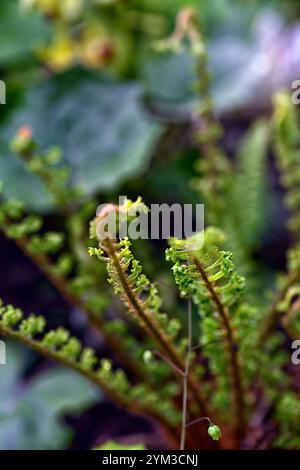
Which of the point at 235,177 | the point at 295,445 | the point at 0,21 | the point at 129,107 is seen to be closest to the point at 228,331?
the point at 295,445

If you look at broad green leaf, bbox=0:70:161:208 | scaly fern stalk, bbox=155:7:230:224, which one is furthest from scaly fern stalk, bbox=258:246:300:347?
broad green leaf, bbox=0:70:161:208

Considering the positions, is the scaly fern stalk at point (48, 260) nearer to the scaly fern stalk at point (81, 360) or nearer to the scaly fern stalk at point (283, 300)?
the scaly fern stalk at point (81, 360)

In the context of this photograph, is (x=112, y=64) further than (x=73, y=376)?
Yes

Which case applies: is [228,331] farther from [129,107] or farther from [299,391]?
[129,107]

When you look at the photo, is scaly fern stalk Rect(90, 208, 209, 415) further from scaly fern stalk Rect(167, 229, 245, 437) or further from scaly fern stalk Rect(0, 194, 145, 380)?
scaly fern stalk Rect(0, 194, 145, 380)

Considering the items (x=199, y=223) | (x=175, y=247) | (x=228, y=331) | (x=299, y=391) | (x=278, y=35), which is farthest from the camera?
(x=278, y=35)

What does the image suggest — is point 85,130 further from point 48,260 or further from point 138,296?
point 138,296
